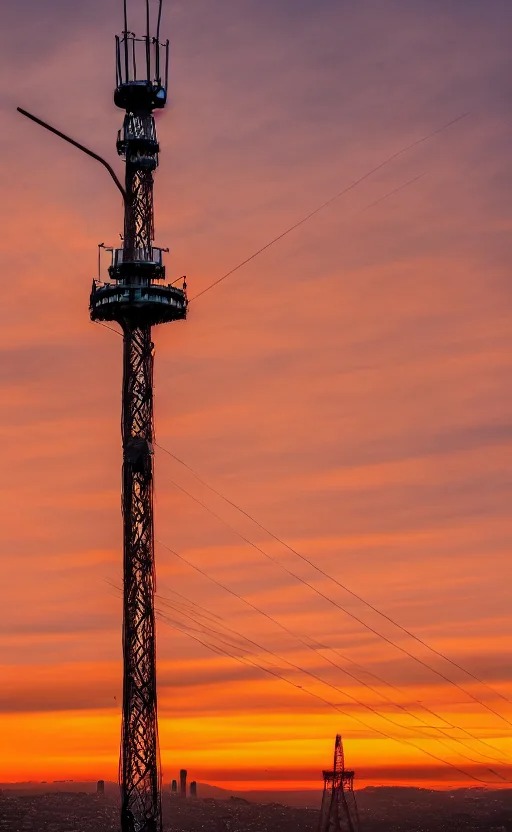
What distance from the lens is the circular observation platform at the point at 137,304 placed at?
133375 mm

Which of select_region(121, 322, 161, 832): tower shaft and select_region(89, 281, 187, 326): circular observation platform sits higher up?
select_region(89, 281, 187, 326): circular observation platform

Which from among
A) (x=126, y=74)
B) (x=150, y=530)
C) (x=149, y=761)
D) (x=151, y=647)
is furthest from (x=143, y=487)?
(x=126, y=74)

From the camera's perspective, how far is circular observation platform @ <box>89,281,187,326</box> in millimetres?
133375

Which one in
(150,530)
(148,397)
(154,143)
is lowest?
(150,530)

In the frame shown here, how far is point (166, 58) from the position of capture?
447 ft

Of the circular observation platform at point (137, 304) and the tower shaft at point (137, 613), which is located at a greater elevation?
the circular observation platform at point (137, 304)

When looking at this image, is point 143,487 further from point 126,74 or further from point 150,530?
point 126,74

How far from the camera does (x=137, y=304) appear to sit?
437ft

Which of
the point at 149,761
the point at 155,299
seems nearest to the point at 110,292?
the point at 155,299

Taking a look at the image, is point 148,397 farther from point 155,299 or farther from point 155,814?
point 155,814

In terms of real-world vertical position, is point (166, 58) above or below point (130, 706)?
above

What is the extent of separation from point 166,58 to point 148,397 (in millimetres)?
26957

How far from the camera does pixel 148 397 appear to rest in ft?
436

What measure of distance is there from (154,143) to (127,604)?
35603mm
